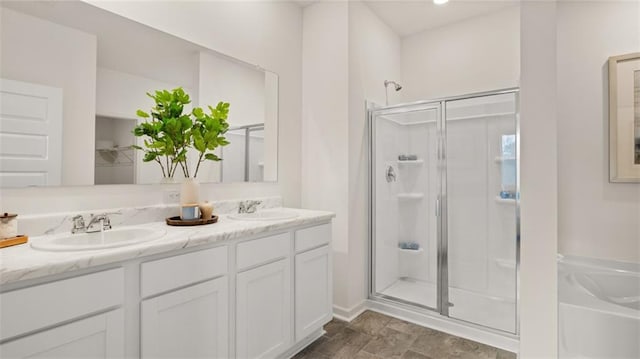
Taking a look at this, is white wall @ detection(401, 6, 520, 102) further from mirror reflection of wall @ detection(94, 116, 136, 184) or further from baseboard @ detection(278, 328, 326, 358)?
mirror reflection of wall @ detection(94, 116, 136, 184)

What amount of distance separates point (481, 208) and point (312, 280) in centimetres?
167

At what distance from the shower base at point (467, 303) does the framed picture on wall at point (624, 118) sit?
125 centimetres

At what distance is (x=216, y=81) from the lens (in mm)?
2193

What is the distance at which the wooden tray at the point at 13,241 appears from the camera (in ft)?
3.86

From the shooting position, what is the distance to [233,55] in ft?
7.57

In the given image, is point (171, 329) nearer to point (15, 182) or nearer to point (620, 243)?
point (15, 182)

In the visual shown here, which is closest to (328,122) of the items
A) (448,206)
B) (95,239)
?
(448,206)

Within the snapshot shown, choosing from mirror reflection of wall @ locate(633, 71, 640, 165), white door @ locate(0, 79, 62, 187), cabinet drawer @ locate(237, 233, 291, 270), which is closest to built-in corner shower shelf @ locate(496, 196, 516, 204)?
mirror reflection of wall @ locate(633, 71, 640, 165)

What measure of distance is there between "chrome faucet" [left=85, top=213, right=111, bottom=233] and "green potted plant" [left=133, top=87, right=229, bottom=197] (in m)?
0.40

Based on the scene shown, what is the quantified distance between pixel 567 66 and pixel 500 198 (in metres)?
1.09

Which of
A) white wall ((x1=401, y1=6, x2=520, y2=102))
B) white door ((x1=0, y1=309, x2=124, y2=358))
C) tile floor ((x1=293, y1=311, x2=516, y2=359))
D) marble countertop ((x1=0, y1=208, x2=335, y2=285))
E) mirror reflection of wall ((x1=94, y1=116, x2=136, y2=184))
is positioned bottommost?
tile floor ((x1=293, y1=311, x2=516, y2=359))

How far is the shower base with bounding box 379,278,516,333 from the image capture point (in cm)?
232

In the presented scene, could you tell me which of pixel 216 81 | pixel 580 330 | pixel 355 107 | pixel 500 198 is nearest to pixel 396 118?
pixel 355 107

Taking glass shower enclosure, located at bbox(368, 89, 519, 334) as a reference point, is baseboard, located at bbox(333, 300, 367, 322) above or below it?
below
